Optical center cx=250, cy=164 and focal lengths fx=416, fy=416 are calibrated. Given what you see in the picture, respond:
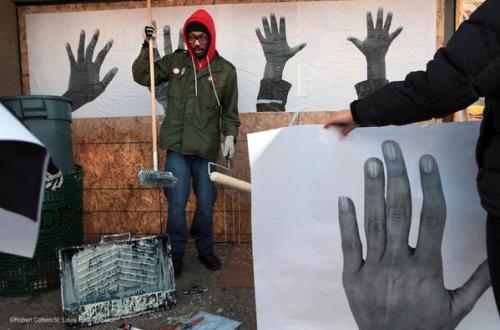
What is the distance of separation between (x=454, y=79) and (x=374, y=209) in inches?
29.1

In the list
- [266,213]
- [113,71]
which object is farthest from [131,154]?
[266,213]

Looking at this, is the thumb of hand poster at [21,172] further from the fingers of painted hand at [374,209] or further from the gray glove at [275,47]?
the gray glove at [275,47]

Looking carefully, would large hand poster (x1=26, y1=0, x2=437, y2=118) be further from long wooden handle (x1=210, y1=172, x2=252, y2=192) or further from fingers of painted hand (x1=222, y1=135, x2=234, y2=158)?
long wooden handle (x1=210, y1=172, x2=252, y2=192)

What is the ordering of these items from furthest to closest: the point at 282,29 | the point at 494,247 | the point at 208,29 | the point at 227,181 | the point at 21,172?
the point at 282,29 → the point at 208,29 → the point at 227,181 → the point at 494,247 → the point at 21,172

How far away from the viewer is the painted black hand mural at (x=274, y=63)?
4148 millimetres

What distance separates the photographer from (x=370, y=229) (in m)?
1.87

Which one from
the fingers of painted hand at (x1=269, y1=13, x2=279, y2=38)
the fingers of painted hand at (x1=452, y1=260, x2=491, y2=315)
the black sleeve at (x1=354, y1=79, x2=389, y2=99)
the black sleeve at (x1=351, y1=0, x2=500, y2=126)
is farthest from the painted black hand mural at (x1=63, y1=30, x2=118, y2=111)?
the fingers of painted hand at (x1=452, y1=260, x2=491, y2=315)

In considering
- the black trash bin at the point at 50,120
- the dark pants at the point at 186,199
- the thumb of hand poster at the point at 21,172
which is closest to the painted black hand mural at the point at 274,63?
the dark pants at the point at 186,199

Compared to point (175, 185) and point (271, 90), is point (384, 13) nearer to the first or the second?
point (271, 90)

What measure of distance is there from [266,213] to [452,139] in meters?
0.91

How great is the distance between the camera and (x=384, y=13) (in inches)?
158

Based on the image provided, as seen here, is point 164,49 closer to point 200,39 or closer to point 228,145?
point 200,39

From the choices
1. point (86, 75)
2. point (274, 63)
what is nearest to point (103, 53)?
point (86, 75)

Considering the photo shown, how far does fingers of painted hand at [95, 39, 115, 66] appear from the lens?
428 centimetres
